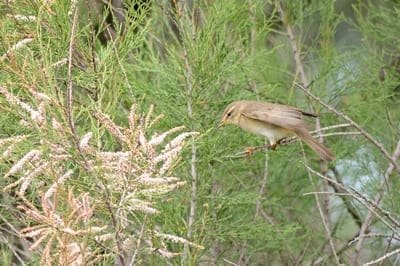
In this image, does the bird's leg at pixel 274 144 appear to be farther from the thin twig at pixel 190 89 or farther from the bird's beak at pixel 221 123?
the thin twig at pixel 190 89

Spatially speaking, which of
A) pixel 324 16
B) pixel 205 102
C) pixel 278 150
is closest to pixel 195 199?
pixel 205 102

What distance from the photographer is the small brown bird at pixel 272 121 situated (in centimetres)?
347

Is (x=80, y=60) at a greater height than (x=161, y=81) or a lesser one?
greater

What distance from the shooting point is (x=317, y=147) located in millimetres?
3500

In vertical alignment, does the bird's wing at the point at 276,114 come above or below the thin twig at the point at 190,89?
below

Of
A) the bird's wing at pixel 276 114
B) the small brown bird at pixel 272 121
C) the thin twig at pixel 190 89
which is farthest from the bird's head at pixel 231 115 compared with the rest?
the thin twig at pixel 190 89

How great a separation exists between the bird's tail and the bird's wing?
0.14ft

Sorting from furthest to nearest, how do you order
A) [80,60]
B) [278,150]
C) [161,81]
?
[278,150] → [161,81] → [80,60]

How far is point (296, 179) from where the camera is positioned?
4281 millimetres

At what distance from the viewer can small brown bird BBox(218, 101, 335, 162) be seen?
3475 mm

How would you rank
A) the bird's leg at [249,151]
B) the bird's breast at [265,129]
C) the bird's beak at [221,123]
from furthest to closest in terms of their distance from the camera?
the bird's breast at [265,129] → the bird's leg at [249,151] → the bird's beak at [221,123]

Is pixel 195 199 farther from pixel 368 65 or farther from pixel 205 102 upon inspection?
pixel 368 65

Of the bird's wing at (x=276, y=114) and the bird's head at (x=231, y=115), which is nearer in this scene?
the bird's head at (x=231, y=115)

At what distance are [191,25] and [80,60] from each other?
1.64 ft
